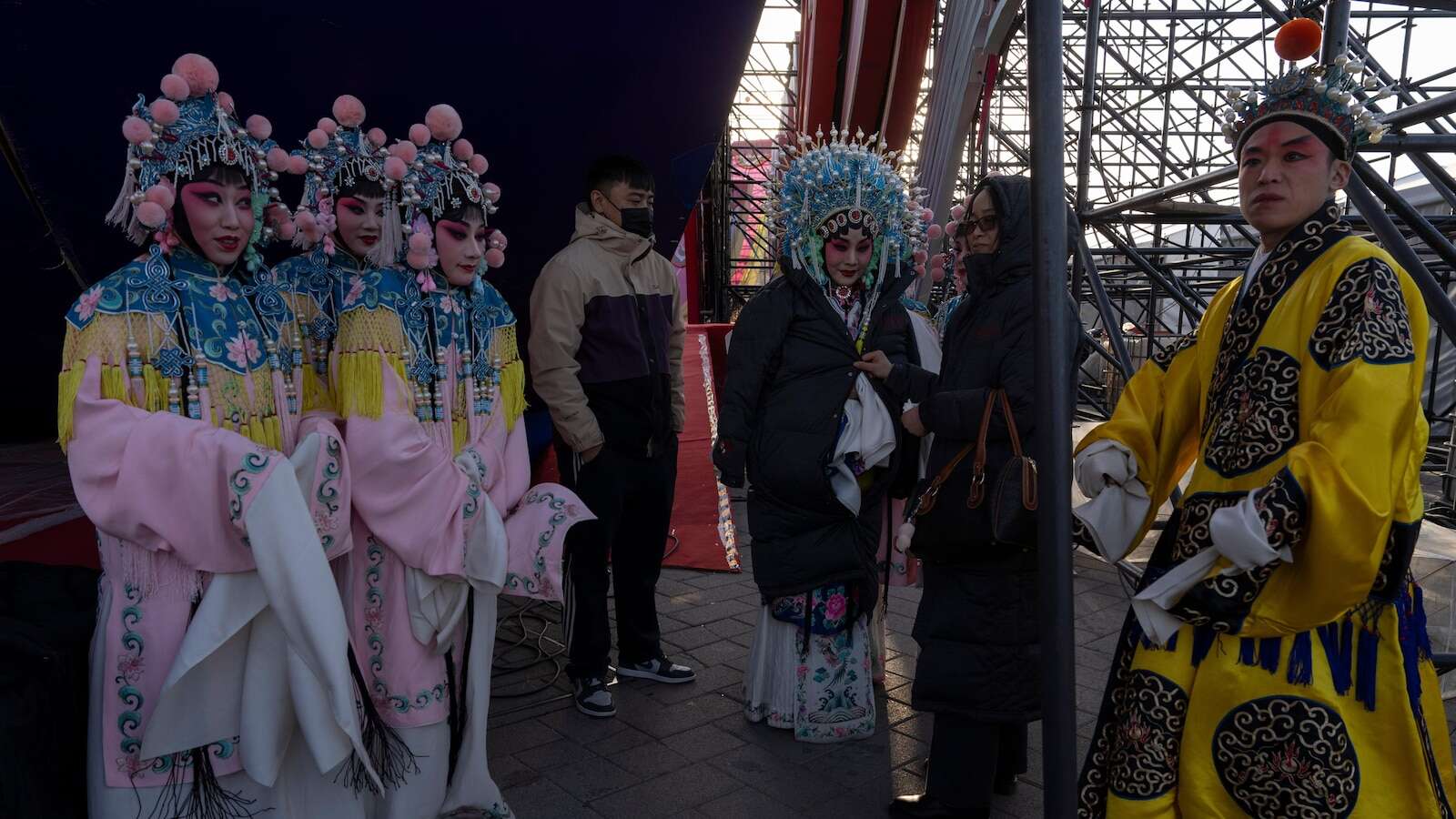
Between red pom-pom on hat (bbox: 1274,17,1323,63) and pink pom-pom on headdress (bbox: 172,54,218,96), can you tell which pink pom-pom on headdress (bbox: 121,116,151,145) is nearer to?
pink pom-pom on headdress (bbox: 172,54,218,96)

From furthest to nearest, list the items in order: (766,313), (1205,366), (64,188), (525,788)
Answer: (64,188) < (766,313) < (525,788) < (1205,366)

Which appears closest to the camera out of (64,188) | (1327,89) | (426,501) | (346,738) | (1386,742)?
(1386,742)

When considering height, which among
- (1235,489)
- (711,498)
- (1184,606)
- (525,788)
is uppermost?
(1235,489)

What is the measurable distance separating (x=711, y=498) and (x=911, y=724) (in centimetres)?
258

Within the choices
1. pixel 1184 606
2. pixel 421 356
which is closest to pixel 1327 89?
pixel 1184 606

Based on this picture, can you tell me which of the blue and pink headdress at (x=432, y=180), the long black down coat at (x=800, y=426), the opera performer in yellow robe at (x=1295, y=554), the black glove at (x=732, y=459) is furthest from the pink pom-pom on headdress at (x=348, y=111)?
the opera performer in yellow robe at (x=1295, y=554)

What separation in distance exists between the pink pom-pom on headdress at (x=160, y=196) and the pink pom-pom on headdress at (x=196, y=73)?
25cm

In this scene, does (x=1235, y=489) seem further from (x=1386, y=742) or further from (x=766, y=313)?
(x=766, y=313)

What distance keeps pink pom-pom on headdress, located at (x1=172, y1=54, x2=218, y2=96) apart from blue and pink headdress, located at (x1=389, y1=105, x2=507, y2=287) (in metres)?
0.45

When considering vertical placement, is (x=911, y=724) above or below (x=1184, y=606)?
below

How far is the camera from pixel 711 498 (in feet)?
18.8

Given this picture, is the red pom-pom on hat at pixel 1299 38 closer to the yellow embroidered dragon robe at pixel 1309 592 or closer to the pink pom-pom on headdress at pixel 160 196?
the yellow embroidered dragon robe at pixel 1309 592

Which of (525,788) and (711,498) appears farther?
(711,498)

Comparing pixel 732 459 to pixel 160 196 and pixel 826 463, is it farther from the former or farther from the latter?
pixel 160 196
